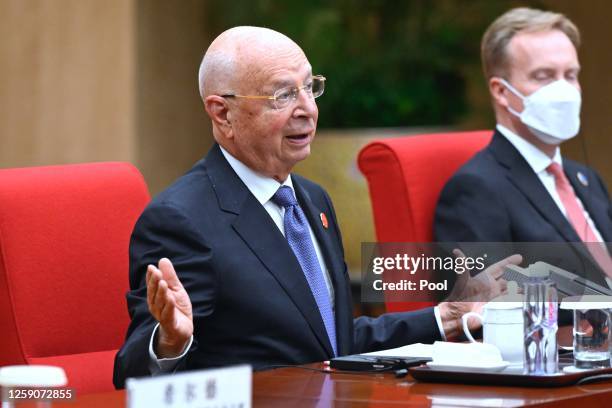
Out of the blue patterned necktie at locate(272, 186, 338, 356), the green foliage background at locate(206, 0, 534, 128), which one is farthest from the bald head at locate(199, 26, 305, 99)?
the green foliage background at locate(206, 0, 534, 128)

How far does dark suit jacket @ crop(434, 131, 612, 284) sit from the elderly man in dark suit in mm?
758

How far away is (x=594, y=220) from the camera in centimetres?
378

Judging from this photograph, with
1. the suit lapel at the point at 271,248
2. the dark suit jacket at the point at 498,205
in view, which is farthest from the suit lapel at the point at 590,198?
the suit lapel at the point at 271,248

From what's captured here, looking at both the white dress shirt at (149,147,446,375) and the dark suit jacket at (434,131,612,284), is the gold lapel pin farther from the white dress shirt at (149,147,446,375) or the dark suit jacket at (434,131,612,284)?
the white dress shirt at (149,147,446,375)

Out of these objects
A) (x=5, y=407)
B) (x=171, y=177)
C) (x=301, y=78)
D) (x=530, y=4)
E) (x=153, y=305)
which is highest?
(x=530, y=4)

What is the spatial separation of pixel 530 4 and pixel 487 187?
2363 mm

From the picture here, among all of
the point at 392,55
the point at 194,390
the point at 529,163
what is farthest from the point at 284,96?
the point at 392,55

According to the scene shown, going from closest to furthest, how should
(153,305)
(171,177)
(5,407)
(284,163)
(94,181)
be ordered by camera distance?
(5,407), (153,305), (284,163), (94,181), (171,177)

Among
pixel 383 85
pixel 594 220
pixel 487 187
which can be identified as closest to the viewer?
pixel 487 187

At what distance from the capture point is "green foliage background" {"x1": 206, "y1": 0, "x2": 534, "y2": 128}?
18.3 feet

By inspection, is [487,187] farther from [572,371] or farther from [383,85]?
[383,85]

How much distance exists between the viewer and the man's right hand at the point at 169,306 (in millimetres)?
2018

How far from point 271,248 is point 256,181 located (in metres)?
0.18

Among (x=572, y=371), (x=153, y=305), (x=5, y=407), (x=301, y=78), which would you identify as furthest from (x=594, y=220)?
(x=5, y=407)
